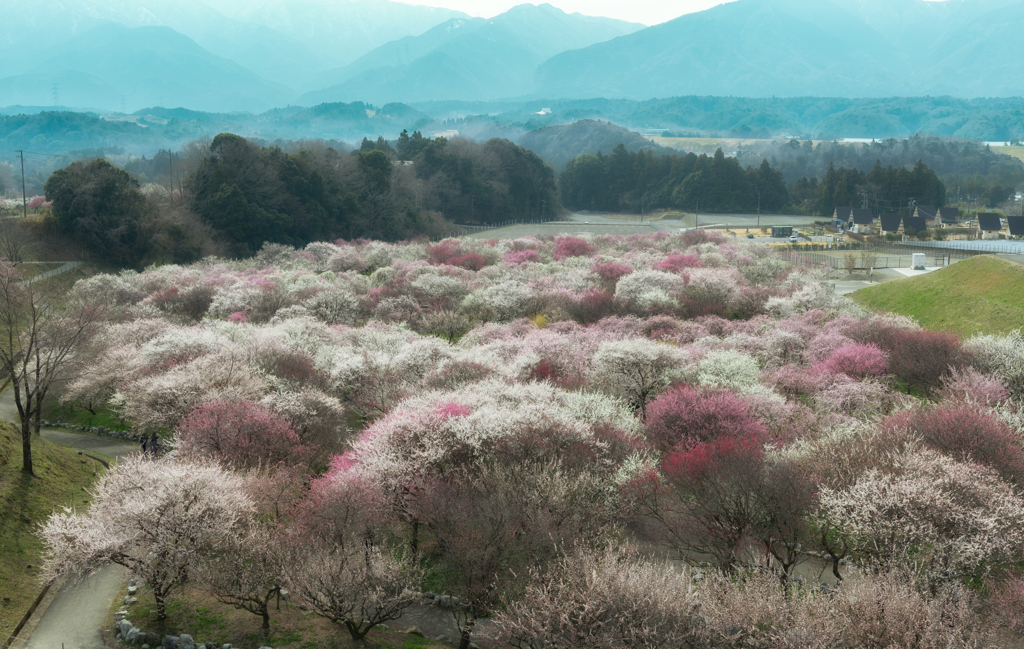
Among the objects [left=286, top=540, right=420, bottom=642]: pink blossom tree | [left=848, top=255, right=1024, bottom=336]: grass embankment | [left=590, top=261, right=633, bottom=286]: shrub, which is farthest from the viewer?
[left=590, top=261, right=633, bottom=286]: shrub

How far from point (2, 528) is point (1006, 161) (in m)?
188

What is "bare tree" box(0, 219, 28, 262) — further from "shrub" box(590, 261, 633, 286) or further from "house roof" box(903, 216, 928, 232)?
"house roof" box(903, 216, 928, 232)

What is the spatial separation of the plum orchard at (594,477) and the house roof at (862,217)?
6482 centimetres

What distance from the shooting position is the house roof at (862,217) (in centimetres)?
8625

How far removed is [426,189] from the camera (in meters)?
91.8

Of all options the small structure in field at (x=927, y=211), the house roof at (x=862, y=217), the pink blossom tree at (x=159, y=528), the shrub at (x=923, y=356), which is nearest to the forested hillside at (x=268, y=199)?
the house roof at (x=862, y=217)

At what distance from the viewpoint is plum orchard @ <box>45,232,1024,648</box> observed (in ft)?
35.6

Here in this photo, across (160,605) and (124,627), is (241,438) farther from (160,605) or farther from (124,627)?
(124,627)

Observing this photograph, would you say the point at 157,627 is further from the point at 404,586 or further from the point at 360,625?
the point at 404,586

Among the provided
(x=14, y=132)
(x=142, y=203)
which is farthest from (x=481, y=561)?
(x=14, y=132)

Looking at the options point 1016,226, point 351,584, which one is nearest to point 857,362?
point 351,584

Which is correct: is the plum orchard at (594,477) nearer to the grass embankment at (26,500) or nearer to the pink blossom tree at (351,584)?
the pink blossom tree at (351,584)

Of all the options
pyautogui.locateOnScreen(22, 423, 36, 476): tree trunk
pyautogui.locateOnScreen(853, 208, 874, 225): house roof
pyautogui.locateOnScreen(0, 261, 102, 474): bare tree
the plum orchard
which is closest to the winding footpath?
the plum orchard

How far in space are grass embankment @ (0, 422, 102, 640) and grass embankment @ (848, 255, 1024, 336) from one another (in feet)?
104
